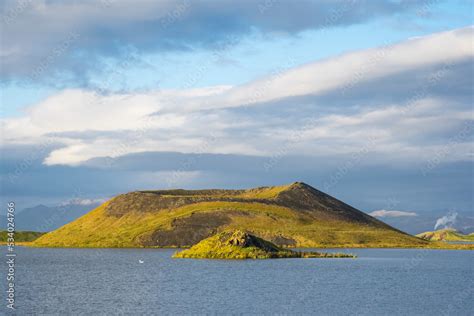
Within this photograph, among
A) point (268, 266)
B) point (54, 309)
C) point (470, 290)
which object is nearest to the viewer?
point (54, 309)

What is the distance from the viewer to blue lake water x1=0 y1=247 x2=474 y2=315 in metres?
85.5

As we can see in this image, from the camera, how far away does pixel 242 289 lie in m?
107

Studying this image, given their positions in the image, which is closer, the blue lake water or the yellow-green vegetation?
the blue lake water

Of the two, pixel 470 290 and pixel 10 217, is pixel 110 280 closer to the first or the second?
pixel 10 217

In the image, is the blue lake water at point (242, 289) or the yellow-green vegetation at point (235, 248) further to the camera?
the yellow-green vegetation at point (235, 248)

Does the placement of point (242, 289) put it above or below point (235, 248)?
below

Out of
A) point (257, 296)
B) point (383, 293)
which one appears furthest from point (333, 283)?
point (257, 296)

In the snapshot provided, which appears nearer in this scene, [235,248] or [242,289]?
[242,289]

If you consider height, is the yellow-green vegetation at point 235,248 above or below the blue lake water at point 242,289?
above

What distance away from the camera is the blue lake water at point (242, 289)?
85500 millimetres

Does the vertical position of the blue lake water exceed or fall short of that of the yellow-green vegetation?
it falls short

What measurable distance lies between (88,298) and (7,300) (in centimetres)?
1047

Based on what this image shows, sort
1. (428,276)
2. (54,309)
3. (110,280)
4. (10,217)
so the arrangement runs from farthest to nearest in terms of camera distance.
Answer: (428,276), (110,280), (10,217), (54,309)

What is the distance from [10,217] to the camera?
318 feet
